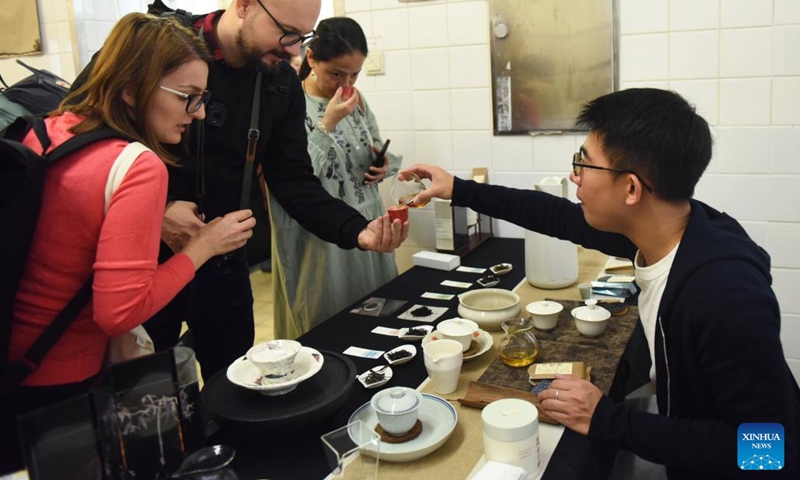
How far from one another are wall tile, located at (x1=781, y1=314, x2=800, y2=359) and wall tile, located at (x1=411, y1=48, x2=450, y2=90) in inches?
66.4

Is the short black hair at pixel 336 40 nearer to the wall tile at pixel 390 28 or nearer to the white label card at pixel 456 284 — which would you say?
the wall tile at pixel 390 28

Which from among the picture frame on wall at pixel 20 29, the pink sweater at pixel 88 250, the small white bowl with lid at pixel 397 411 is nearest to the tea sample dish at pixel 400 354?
the small white bowl with lid at pixel 397 411

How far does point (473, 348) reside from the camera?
5.34ft

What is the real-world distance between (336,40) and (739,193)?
64.7 inches

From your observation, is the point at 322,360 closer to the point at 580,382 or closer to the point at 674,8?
the point at 580,382

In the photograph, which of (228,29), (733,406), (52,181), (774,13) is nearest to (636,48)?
(774,13)

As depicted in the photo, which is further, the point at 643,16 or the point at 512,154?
the point at 512,154

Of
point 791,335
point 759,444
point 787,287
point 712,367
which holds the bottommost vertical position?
point 791,335

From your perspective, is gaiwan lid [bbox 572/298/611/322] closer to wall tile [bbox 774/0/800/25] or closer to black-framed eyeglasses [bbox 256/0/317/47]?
black-framed eyeglasses [bbox 256/0/317/47]

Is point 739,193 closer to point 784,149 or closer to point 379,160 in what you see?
point 784,149

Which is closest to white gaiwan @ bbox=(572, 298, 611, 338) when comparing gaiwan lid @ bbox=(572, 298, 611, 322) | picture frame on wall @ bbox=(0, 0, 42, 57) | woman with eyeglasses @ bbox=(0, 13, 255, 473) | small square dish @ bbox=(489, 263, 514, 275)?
gaiwan lid @ bbox=(572, 298, 611, 322)

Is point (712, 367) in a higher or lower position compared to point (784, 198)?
lower

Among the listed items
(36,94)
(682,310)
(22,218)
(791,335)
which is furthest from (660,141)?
(791,335)

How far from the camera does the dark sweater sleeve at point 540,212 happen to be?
1776 millimetres
